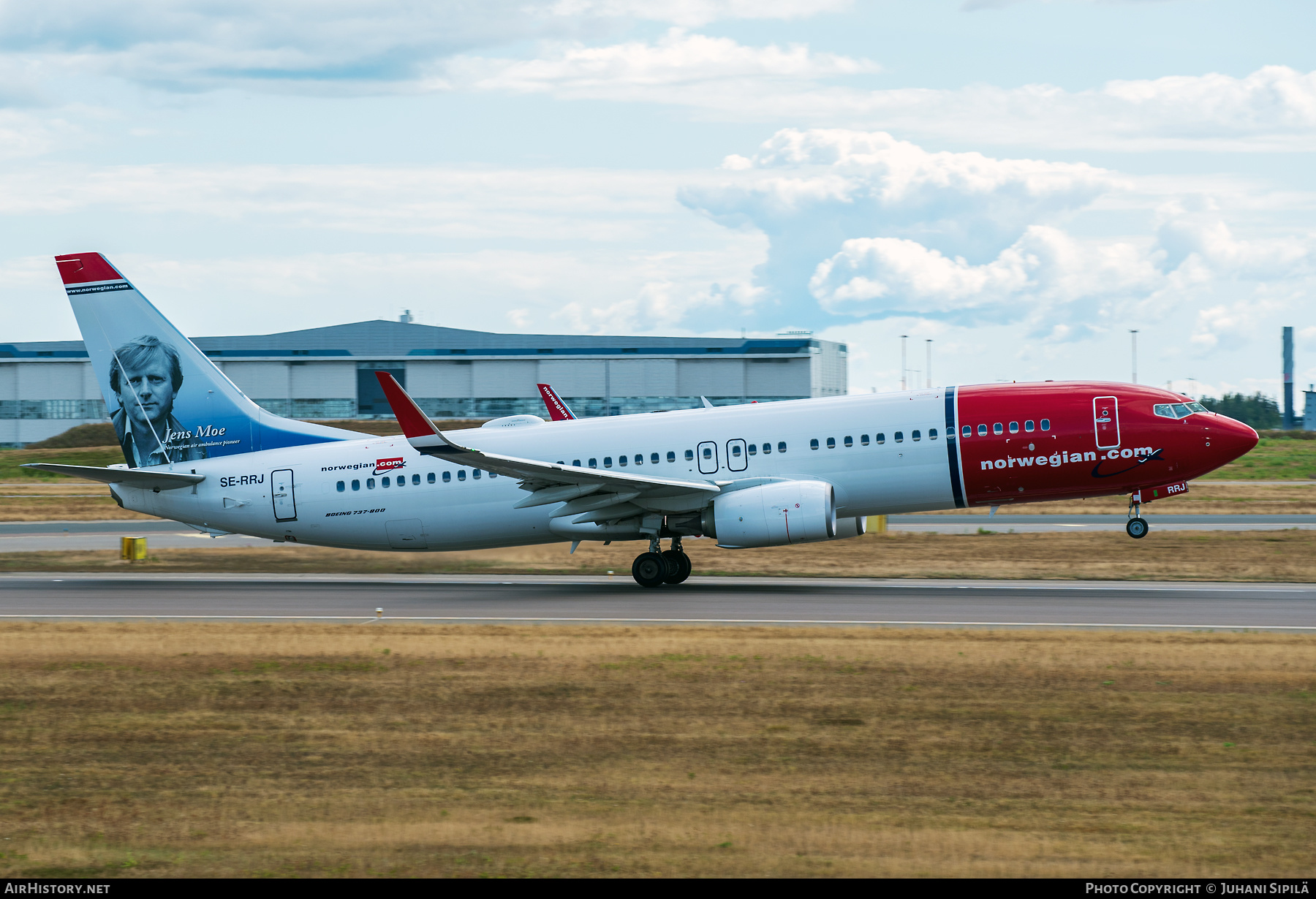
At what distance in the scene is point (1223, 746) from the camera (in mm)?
12523

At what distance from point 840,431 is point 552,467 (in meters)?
6.26

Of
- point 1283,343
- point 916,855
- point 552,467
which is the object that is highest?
point 1283,343

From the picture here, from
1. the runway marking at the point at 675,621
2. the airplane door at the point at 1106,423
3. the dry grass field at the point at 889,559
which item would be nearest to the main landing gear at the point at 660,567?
the dry grass field at the point at 889,559

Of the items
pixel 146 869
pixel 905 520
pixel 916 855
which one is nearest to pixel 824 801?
pixel 916 855

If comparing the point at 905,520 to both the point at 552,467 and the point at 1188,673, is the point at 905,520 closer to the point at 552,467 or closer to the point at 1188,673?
the point at 552,467

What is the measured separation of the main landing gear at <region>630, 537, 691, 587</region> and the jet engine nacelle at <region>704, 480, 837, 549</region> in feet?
5.54

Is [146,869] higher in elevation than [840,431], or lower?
lower

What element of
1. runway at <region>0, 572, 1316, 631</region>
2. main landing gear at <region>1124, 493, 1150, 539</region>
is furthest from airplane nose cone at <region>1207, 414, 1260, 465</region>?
runway at <region>0, 572, 1316, 631</region>

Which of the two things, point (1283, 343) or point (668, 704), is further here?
point (1283, 343)

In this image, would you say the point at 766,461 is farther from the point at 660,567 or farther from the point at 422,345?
the point at 422,345

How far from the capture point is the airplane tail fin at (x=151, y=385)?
28.7 metres

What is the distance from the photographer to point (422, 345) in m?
111

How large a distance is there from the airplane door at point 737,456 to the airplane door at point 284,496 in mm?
9965

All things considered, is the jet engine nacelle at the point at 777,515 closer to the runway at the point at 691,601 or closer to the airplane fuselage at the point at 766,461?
the airplane fuselage at the point at 766,461
